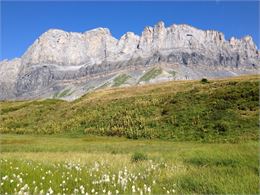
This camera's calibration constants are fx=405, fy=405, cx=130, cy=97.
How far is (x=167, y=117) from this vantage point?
59.2 metres

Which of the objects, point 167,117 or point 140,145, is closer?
point 140,145

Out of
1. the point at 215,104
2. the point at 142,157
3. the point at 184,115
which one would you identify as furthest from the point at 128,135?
the point at 142,157

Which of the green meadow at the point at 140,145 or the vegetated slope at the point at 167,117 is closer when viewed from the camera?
the green meadow at the point at 140,145

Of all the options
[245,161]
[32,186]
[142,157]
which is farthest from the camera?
[142,157]

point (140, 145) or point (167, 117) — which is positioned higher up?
point (167, 117)

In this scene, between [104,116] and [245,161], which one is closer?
[245,161]

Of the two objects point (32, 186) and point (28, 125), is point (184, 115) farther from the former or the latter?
point (32, 186)

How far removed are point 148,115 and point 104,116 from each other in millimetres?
9263

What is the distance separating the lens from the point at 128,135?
5541cm

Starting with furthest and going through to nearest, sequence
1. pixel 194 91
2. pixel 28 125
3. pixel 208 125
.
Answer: pixel 28 125 → pixel 194 91 → pixel 208 125

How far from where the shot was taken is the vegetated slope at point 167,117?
49156mm

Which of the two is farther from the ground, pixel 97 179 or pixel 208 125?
pixel 97 179

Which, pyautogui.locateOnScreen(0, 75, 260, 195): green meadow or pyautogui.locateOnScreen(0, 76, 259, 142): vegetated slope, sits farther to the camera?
pyautogui.locateOnScreen(0, 76, 259, 142): vegetated slope

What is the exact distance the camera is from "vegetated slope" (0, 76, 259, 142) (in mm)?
49156
